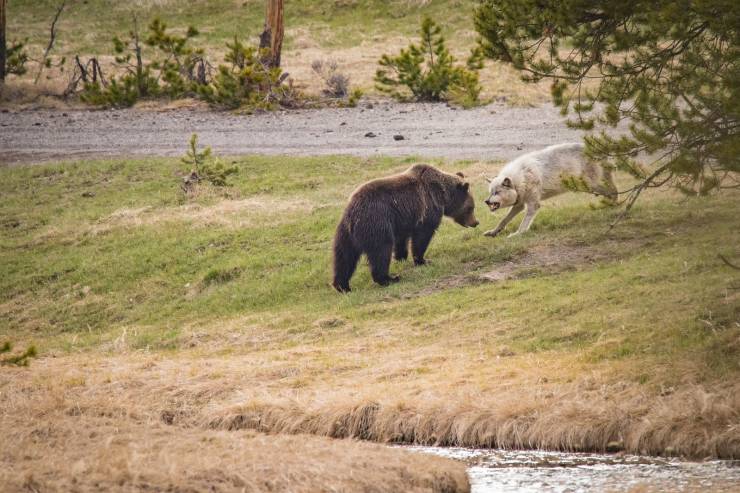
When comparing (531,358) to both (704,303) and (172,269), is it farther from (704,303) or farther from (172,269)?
(172,269)

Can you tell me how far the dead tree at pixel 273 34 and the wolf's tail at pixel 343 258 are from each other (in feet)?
59.8

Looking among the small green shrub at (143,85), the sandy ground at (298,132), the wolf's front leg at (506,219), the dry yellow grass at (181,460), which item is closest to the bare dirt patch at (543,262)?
the wolf's front leg at (506,219)

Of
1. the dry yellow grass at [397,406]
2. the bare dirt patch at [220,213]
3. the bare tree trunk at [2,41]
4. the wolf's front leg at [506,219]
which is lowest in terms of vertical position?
the dry yellow grass at [397,406]

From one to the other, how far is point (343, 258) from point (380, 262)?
0.55 m

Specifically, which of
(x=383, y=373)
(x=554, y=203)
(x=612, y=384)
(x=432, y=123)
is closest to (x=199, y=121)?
Result: (x=432, y=123)

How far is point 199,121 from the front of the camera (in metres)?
31.7

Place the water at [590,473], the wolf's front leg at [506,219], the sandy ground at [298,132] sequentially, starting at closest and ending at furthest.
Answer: the water at [590,473] → the wolf's front leg at [506,219] → the sandy ground at [298,132]

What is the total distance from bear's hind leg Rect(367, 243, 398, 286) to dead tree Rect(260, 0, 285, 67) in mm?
18307

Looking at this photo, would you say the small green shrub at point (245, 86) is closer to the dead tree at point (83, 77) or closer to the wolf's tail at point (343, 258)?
the dead tree at point (83, 77)

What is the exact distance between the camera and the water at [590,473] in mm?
8938

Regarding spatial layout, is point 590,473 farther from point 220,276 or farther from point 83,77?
point 83,77

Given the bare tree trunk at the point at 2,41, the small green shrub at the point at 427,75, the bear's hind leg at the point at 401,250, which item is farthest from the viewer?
the bare tree trunk at the point at 2,41

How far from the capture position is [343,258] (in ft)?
52.1

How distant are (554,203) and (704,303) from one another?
7021 mm
